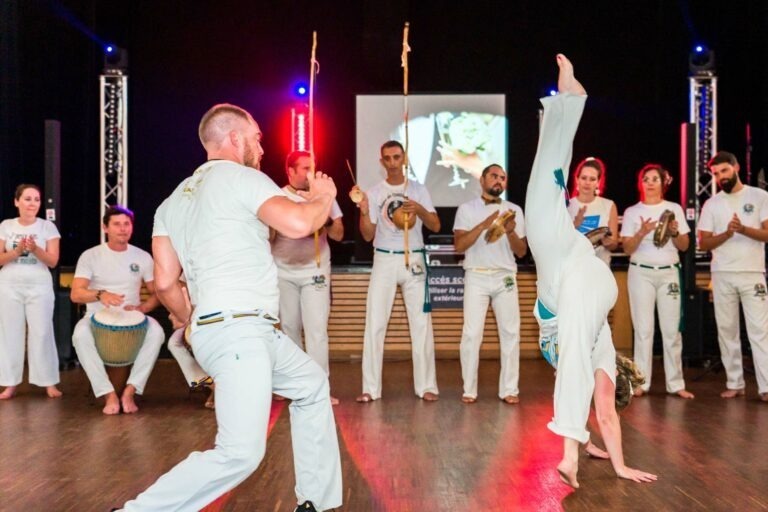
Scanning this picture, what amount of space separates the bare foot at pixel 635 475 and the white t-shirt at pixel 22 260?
456cm

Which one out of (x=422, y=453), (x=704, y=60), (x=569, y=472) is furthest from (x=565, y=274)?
(x=704, y=60)

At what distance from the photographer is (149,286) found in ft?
21.3

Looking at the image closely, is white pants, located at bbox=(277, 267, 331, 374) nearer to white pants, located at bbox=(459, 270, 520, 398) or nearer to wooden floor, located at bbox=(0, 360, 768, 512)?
wooden floor, located at bbox=(0, 360, 768, 512)

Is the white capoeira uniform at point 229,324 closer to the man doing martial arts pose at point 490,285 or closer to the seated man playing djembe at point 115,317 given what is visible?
the seated man playing djembe at point 115,317

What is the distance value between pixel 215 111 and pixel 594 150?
816 cm

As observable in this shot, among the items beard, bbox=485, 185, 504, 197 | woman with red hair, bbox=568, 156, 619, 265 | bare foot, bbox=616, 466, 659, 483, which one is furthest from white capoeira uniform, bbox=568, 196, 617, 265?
bare foot, bbox=616, 466, 659, 483

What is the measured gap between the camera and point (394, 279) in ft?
21.9

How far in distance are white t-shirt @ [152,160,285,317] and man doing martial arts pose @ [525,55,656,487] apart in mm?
1506

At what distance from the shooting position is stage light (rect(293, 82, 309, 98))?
10.7 m

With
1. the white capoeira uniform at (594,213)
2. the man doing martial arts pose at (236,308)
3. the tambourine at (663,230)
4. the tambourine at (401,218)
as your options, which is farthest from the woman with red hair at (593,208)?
the man doing martial arts pose at (236,308)

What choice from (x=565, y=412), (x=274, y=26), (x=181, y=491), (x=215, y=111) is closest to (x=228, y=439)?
(x=181, y=491)

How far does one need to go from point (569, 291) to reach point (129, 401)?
330 cm

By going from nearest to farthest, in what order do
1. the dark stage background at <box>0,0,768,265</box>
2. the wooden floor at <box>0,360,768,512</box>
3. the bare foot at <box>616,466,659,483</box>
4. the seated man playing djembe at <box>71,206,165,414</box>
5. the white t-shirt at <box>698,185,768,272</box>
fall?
the wooden floor at <box>0,360,768,512</box>, the bare foot at <box>616,466,659,483</box>, the seated man playing djembe at <box>71,206,165,414</box>, the white t-shirt at <box>698,185,768,272</box>, the dark stage background at <box>0,0,768,265</box>

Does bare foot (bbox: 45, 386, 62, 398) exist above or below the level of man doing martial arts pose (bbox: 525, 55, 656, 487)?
below
